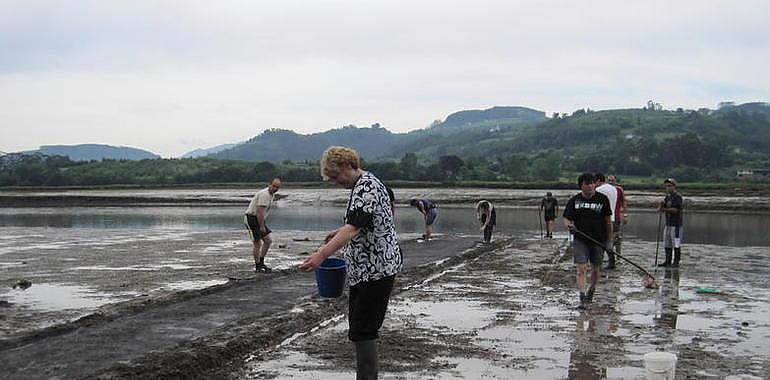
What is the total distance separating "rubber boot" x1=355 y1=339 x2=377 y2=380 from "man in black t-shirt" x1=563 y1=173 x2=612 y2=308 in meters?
5.74

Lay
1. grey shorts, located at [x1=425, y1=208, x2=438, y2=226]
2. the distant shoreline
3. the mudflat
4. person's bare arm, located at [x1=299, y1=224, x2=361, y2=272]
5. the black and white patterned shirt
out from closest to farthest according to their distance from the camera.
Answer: person's bare arm, located at [x1=299, y1=224, x2=361, y2=272] → the black and white patterned shirt → the mudflat → grey shorts, located at [x1=425, y1=208, x2=438, y2=226] → the distant shoreline

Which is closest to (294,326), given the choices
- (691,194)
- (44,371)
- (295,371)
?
(295,371)

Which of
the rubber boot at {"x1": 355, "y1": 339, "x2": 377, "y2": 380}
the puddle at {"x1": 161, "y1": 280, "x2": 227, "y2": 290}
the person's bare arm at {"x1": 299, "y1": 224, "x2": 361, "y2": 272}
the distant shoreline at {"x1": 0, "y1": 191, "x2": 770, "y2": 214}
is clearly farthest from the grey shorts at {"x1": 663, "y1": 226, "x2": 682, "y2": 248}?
the distant shoreline at {"x1": 0, "y1": 191, "x2": 770, "y2": 214}

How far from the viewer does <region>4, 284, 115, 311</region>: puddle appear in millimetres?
11323

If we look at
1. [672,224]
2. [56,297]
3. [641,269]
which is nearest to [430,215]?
[672,224]

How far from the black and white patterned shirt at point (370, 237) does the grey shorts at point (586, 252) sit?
5.87 metres

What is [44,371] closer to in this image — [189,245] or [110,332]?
[110,332]

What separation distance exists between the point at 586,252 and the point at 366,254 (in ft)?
20.3

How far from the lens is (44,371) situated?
281 inches

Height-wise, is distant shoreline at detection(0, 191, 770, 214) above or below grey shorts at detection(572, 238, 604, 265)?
below

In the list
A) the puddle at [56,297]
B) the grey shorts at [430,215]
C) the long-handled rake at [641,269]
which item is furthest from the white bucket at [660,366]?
the grey shorts at [430,215]

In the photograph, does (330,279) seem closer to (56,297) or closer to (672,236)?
(56,297)

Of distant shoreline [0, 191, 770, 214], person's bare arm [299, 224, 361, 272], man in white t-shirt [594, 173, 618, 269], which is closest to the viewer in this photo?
person's bare arm [299, 224, 361, 272]

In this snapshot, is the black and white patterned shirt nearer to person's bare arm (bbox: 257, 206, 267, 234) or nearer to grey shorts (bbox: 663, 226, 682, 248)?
person's bare arm (bbox: 257, 206, 267, 234)
